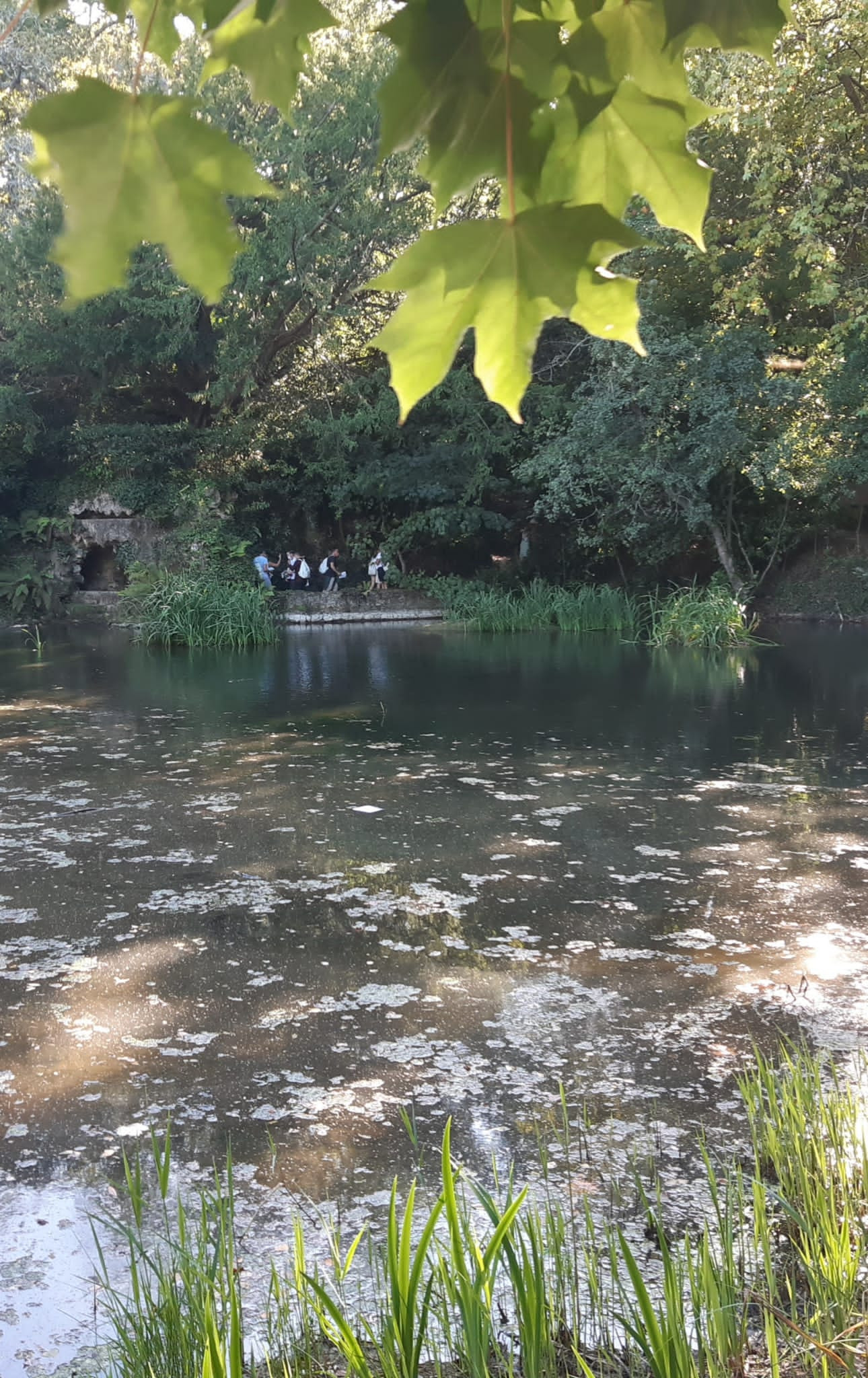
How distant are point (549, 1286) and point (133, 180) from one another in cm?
199

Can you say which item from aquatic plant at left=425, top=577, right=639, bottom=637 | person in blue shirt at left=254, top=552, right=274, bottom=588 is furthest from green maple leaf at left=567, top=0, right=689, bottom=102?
person in blue shirt at left=254, top=552, right=274, bottom=588

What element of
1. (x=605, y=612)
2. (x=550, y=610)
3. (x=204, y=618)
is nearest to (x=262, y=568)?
(x=204, y=618)

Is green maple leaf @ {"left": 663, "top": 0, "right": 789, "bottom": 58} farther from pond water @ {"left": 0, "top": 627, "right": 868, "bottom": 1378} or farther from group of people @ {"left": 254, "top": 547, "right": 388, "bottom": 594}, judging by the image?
group of people @ {"left": 254, "top": 547, "right": 388, "bottom": 594}

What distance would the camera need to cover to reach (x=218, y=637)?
1544 centimetres

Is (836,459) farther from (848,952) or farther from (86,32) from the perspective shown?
(86,32)

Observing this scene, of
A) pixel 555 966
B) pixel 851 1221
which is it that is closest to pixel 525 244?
pixel 851 1221

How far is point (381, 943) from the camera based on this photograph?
4.08m

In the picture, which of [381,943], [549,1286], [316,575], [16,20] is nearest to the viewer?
[16,20]

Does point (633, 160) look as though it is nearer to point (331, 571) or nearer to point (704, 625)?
point (704, 625)

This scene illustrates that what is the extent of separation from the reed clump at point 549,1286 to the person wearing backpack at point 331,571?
1792 cm

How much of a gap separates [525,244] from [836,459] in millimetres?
16035

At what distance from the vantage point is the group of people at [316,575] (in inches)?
787

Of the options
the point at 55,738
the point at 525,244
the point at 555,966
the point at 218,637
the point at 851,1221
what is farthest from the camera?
the point at 218,637

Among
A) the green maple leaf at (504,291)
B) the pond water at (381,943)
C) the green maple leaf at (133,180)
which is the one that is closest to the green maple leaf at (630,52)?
the green maple leaf at (504,291)
